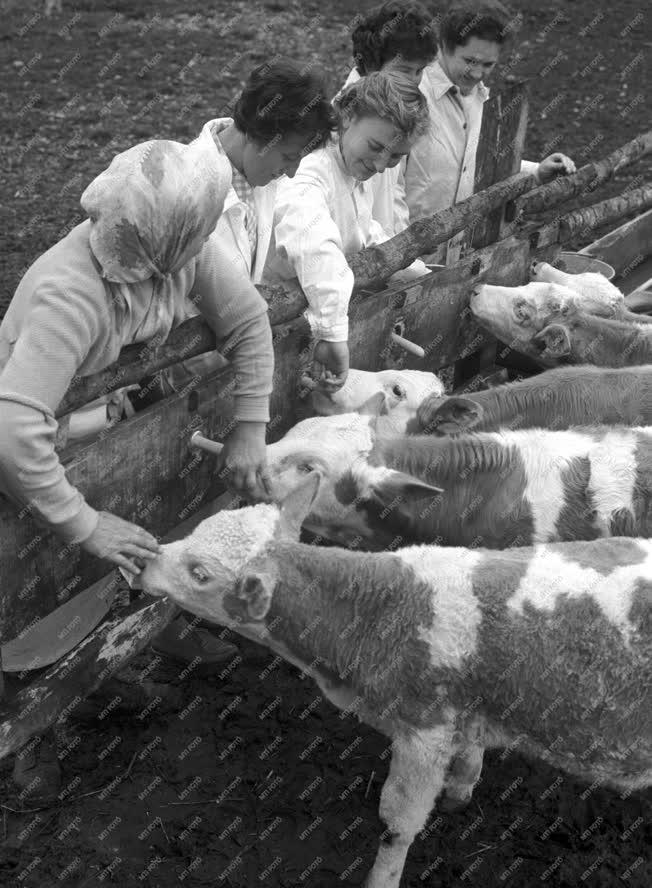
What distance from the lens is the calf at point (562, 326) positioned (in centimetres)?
533

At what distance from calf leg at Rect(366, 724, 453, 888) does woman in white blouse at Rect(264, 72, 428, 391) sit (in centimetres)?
151

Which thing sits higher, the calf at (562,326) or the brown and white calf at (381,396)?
the brown and white calf at (381,396)

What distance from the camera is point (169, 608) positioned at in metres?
3.81

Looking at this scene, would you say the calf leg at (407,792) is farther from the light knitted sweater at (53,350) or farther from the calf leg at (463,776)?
the light knitted sweater at (53,350)

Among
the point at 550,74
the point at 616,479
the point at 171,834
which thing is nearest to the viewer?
the point at 171,834

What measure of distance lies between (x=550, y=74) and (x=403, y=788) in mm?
12328

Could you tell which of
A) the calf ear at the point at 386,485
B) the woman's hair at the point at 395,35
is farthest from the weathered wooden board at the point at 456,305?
the calf ear at the point at 386,485

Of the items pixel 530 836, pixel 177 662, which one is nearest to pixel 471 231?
pixel 177 662

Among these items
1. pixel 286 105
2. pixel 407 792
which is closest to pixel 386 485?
pixel 407 792

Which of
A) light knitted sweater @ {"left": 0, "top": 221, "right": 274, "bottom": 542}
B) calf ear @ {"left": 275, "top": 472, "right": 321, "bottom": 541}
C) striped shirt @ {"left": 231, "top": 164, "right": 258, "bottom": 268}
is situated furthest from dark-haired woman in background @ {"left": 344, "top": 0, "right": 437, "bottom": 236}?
light knitted sweater @ {"left": 0, "top": 221, "right": 274, "bottom": 542}

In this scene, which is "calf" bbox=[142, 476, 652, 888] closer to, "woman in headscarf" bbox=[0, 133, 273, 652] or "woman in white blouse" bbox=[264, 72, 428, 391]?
"woman in headscarf" bbox=[0, 133, 273, 652]

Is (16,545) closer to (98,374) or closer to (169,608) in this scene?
(98,374)

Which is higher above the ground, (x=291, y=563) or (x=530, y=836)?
(x=291, y=563)

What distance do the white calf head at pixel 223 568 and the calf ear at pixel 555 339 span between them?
100 inches
